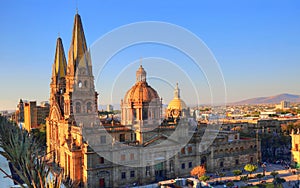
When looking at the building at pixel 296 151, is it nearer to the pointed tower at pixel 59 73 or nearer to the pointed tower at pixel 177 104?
the pointed tower at pixel 177 104

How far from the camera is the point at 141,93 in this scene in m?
43.2

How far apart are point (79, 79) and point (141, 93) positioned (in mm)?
10450

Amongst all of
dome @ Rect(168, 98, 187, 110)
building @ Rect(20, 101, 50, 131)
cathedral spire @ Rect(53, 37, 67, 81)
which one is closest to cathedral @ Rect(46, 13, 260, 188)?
cathedral spire @ Rect(53, 37, 67, 81)

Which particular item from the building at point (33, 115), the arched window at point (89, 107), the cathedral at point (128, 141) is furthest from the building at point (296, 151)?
the building at point (33, 115)

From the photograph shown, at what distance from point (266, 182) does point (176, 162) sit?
11778 mm

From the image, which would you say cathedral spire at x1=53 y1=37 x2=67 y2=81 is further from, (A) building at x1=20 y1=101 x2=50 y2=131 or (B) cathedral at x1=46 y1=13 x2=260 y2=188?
(A) building at x1=20 y1=101 x2=50 y2=131

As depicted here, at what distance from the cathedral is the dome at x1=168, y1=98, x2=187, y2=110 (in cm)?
1852

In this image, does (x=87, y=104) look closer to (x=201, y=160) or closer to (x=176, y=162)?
(x=176, y=162)

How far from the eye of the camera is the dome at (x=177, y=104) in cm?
6488

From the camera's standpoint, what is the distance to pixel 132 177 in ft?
123

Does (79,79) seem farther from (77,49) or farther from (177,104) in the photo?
(177,104)

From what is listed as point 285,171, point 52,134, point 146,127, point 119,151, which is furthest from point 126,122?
point 285,171

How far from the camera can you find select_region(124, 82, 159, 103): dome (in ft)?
141

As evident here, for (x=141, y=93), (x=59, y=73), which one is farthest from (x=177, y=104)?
(x=59, y=73)
